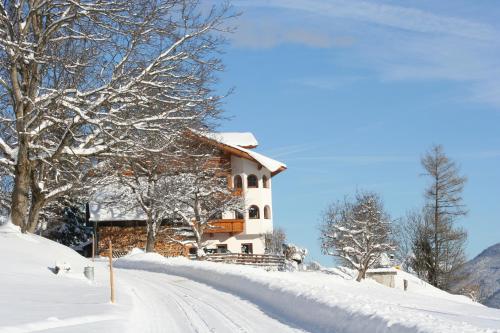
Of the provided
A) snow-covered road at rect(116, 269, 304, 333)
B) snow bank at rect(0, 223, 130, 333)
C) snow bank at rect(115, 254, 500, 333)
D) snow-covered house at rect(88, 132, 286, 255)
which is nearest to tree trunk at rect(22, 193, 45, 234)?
snow bank at rect(0, 223, 130, 333)

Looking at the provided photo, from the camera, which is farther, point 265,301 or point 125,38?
point 125,38

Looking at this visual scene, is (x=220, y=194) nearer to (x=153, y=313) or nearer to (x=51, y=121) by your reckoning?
(x=51, y=121)

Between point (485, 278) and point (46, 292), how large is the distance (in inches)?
2669

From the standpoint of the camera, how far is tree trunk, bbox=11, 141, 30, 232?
2091 cm

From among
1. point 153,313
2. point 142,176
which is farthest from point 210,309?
point 142,176

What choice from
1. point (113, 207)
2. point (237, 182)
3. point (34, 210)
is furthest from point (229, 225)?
point (34, 210)

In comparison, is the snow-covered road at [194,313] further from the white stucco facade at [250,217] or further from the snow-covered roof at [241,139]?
the snow-covered roof at [241,139]

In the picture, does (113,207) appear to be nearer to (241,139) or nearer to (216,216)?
(216,216)

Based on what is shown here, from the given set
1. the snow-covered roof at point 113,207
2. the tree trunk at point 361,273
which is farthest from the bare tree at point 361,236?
the snow-covered roof at point 113,207

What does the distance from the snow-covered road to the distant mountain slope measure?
39.2 metres

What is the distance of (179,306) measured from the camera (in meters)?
16.2

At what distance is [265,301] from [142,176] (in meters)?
34.2

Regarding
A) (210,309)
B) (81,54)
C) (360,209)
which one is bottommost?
(210,309)

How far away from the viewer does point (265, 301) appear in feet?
56.9
